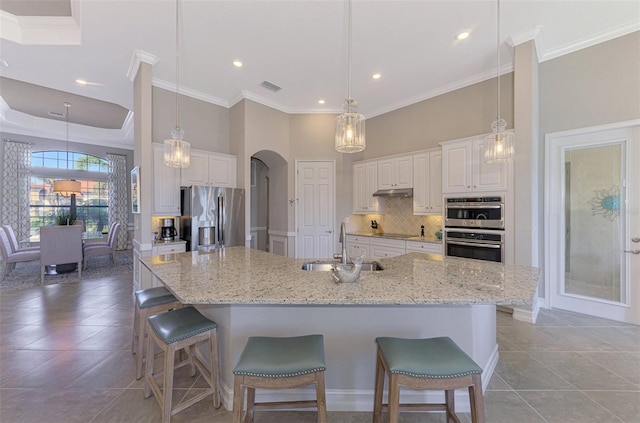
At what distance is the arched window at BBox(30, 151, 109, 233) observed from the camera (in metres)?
6.72

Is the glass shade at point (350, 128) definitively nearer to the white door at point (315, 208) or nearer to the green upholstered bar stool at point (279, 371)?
the green upholstered bar stool at point (279, 371)

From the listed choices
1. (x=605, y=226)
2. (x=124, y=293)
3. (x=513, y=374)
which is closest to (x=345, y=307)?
(x=513, y=374)

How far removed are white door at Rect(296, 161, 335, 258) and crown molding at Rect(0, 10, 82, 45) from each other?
3.43m

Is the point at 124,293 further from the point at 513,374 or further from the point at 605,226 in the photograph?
the point at 605,226

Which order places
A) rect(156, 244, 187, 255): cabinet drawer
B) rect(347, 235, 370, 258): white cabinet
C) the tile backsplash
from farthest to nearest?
1. rect(347, 235, 370, 258): white cabinet
2. the tile backsplash
3. rect(156, 244, 187, 255): cabinet drawer

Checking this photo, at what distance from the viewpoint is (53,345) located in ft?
8.56

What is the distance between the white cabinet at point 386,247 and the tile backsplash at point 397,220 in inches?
25.2

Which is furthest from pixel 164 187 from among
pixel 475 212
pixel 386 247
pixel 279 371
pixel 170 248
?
pixel 475 212

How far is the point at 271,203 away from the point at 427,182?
3091 millimetres

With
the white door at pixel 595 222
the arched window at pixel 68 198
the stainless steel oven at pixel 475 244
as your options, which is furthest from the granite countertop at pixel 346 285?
the arched window at pixel 68 198

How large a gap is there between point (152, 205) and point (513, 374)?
14.6 ft

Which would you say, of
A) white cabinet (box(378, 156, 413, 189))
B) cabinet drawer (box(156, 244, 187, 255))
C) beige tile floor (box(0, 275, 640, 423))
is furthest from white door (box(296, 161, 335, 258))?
beige tile floor (box(0, 275, 640, 423))

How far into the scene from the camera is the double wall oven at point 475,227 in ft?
10.8

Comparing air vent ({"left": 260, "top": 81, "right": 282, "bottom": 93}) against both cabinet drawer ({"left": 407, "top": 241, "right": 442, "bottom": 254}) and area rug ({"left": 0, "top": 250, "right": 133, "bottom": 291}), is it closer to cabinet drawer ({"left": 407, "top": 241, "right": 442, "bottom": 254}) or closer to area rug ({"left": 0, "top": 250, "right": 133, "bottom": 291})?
cabinet drawer ({"left": 407, "top": 241, "right": 442, "bottom": 254})
